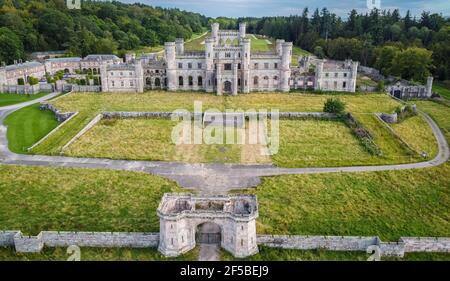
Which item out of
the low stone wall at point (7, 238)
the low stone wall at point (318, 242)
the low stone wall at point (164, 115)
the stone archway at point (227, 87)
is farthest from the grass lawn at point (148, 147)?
the stone archway at point (227, 87)

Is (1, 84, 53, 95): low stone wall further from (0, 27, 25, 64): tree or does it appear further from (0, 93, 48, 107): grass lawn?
(0, 27, 25, 64): tree

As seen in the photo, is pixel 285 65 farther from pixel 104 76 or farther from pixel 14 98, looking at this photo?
pixel 14 98

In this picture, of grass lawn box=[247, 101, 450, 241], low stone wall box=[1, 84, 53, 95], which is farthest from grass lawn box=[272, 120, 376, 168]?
low stone wall box=[1, 84, 53, 95]

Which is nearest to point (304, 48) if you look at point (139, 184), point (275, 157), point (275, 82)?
point (275, 82)

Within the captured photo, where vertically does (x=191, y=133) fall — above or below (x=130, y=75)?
below

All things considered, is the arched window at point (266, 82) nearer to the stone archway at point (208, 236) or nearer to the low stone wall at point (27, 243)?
the stone archway at point (208, 236)

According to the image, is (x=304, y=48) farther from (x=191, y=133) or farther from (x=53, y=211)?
(x=53, y=211)

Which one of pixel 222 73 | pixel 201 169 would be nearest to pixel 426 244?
pixel 201 169
